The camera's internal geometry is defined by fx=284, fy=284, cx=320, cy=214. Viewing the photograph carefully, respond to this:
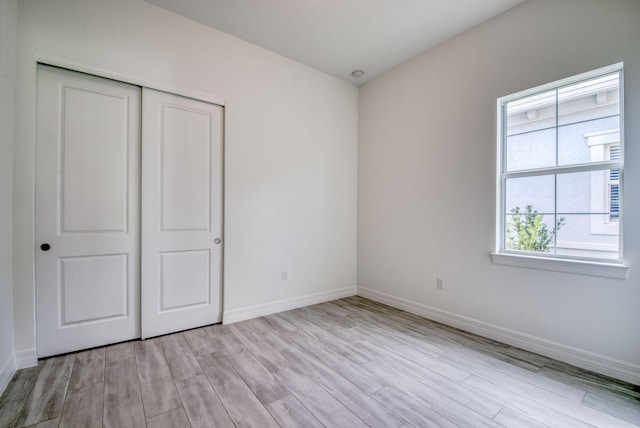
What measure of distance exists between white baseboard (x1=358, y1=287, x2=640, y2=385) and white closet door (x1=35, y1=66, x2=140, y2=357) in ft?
9.97

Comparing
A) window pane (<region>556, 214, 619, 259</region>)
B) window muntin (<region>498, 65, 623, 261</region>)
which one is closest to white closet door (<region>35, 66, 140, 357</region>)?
window muntin (<region>498, 65, 623, 261</region>)

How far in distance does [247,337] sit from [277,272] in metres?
0.89

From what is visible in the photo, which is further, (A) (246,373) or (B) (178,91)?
(B) (178,91)

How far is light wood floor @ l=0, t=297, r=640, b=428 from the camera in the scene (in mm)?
1656

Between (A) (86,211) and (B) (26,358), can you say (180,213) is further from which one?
(B) (26,358)

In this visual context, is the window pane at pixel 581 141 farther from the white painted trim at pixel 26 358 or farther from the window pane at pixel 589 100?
the white painted trim at pixel 26 358

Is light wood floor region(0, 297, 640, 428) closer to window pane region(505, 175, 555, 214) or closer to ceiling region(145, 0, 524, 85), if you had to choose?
window pane region(505, 175, 555, 214)

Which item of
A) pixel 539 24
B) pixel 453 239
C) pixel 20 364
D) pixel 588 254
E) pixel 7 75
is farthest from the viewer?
pixel 453 239

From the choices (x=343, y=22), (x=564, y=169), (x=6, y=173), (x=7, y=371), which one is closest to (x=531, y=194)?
(x=564, y=169)

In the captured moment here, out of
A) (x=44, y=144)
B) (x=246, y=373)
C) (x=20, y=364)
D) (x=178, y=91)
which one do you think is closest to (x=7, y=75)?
(x=44, y=144)

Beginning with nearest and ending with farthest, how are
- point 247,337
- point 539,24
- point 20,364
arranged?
point 20,364, point 539,24, point 247,337

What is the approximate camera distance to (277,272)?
346 centimetres

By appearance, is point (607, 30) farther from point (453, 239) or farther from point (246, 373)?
point (246, 373)

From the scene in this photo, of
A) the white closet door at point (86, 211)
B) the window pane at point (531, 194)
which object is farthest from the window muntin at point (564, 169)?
the white closet door at point (86, 211)
